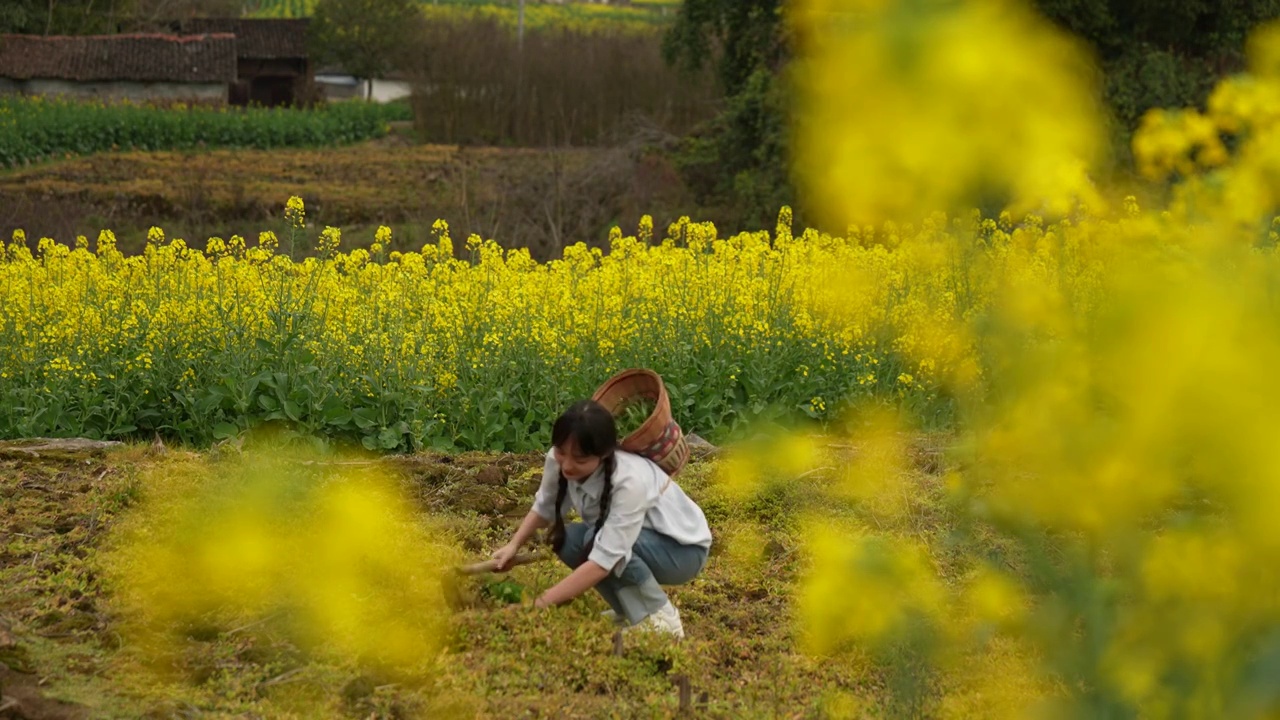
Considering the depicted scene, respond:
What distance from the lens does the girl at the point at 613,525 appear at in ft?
12.7

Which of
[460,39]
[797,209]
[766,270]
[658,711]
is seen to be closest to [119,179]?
[797,209]

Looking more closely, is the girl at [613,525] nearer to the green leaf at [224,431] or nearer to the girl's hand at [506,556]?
the girl's hand at [506,556]

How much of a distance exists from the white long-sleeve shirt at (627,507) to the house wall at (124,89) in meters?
39.7

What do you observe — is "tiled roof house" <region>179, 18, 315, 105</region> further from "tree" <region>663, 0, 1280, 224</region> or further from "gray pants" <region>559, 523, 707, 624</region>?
"gray pants" <region>559, 523, 707, 624</region>

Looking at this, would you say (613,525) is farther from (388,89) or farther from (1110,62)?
(388,89)

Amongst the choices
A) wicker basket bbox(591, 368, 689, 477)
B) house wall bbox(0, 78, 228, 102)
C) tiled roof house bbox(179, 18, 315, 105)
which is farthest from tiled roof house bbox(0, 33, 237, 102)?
wicker basket bbox(591, 368, 689, 477)

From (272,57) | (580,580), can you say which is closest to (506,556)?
(580,580)

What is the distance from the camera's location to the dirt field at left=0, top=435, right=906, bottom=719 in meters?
3.51

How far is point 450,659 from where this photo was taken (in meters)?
3.87

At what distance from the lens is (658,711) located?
11.8 feet

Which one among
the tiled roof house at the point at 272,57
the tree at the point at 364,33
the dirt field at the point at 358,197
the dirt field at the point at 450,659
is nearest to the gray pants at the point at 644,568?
the dirt field at the point at 450,659

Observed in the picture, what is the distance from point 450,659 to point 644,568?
0.60 m

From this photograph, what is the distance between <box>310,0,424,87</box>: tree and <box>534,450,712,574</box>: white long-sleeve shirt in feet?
162

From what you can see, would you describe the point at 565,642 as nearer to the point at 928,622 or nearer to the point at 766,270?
the point at 928,622
